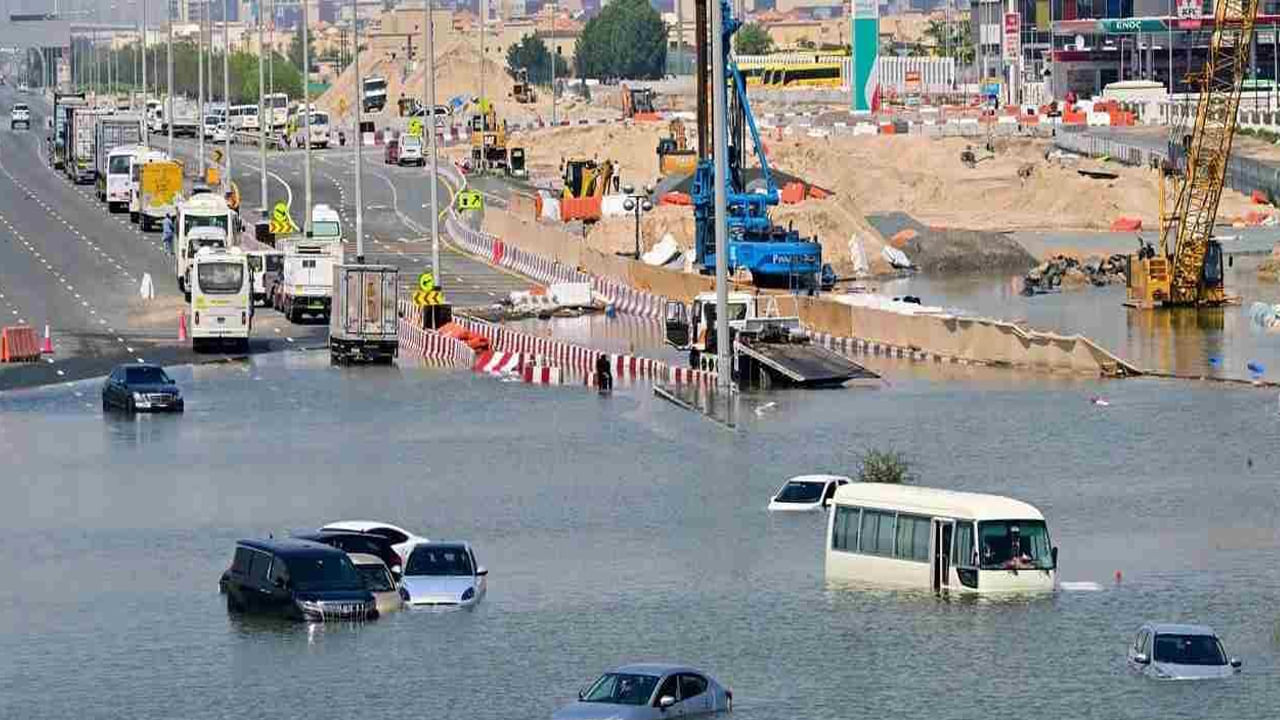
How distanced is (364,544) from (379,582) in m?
2.55

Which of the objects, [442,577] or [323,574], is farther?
[442,577]

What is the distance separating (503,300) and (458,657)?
56.3 m

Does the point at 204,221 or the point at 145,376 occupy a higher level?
the point at 204,221

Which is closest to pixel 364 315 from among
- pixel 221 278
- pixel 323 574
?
pixel 221 278

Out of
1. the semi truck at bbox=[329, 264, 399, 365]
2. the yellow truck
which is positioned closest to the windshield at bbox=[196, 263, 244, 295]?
the semi truck at bbox=[329, 264, 399, 365]

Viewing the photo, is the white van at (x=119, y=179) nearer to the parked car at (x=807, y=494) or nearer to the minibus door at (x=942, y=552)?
the parked car at (x=807, y=494)

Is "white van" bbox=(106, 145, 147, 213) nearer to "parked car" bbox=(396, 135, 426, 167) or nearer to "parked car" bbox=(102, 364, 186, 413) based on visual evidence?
"parked car" bbox=(396, 135, 426, 167)

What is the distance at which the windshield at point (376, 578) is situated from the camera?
42.9 m

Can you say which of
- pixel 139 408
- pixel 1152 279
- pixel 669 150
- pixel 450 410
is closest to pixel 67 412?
pixel 139 408

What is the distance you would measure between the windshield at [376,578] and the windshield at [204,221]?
190ft

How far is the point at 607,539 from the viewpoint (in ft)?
164

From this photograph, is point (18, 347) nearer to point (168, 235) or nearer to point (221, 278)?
point (221, 278)

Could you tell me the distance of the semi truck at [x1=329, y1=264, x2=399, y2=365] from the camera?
78625mm

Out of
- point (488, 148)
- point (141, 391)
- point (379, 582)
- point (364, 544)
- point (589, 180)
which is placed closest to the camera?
point (379, 582)
